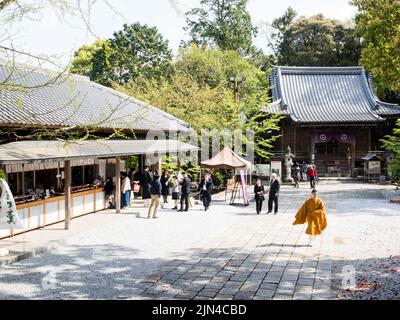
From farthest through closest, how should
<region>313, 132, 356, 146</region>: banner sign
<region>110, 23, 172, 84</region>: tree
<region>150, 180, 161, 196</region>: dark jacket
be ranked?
<region>110, 23, 172, 84</region>: tree < <region>313, 132, 356, 146</region>: banner sign < <region>150, 180, 161, 196</region>: dark jacket

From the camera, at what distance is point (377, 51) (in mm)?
19250

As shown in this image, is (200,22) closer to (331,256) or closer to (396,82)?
(396,82)

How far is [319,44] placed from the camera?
46969 millimetres

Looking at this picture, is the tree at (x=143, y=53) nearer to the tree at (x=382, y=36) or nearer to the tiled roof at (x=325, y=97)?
the tiled roof at (x=325, y=97)

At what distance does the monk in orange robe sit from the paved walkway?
0.44 metres

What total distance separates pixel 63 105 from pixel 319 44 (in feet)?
121

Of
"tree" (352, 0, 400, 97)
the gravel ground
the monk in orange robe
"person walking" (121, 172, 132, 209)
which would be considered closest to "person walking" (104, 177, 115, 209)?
"person walking" (121, 172, 132, 209)

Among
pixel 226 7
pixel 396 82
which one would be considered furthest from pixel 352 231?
pixel 226 7

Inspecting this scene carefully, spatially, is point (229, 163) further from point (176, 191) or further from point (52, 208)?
point (52, 208)

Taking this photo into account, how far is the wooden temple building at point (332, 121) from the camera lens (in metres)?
32.8

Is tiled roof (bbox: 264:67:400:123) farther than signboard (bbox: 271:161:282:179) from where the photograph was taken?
Yes

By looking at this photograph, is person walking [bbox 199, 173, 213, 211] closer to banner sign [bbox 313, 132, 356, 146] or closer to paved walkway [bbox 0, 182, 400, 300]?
paved walkway [bbox 0, 182, 400, 300]

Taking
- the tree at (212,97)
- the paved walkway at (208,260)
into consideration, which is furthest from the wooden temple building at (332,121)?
the paved walkway at (208,260)

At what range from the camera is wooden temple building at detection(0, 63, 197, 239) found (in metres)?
11.8
